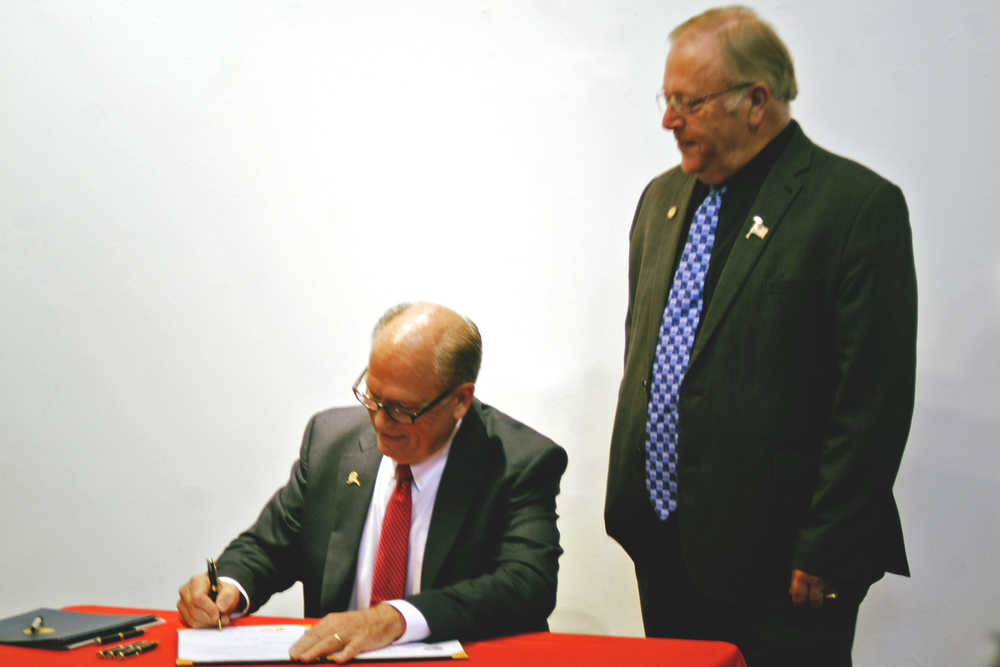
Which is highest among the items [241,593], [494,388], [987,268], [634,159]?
[634,159]

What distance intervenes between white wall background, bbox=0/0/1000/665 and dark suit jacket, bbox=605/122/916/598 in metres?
0.90

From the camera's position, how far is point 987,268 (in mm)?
2818

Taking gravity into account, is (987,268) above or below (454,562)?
above

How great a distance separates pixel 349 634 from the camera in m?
1.73

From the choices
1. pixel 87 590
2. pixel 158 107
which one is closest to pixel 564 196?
pixel 158 107

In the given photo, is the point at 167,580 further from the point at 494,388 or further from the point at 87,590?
the point at 494,388

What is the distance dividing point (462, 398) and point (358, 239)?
126cm

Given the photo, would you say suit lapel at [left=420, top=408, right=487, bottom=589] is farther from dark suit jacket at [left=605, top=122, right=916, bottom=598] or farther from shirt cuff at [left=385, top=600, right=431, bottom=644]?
dark suit jacket at [left=605, top=122, right=916, bottom=598]

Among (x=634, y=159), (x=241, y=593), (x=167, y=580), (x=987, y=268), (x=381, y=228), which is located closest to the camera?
(x=241, y=593)

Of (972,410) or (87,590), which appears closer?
(972,410)

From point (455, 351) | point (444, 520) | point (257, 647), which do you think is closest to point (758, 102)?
point (455, 351)

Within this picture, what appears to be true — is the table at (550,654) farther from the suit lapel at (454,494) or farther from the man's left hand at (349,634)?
the suit lapel at (454,494)

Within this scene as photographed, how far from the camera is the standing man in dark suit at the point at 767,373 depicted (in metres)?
2.00

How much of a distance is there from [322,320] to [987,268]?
6.57ft
